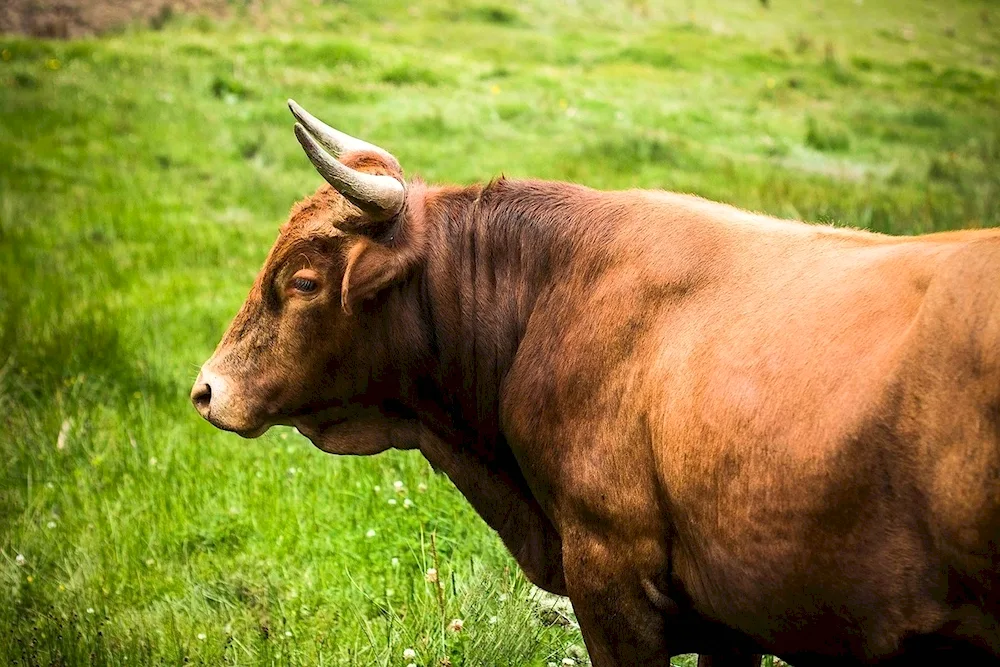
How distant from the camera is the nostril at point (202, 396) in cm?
402

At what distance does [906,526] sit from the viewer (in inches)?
97.0

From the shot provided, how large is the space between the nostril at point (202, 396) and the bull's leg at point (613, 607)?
1.51 metres

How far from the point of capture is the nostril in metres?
4.02

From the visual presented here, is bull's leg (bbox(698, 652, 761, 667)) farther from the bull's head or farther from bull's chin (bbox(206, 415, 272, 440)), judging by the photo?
bull's chin (bbox(206, 415, 272, 440))

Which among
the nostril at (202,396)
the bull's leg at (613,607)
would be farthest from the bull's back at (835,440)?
the nostril at (202,396)

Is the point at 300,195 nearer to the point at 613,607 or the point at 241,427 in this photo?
the point at 241,427

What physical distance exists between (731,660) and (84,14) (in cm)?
1793

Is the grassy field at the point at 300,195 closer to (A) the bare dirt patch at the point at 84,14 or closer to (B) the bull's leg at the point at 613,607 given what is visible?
(A) the bare dirt patch at the point at 84,14

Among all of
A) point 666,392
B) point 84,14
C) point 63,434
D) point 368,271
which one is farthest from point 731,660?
point 84,14

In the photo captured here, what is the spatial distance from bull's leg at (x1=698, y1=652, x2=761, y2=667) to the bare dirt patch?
17.3 meters

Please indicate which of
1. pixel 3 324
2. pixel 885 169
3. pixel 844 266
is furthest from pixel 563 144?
pixel 844 266

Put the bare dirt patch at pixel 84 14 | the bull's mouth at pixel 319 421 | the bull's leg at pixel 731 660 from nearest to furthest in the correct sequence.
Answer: the bull's leg at pixel 731 660 → the bull's mouth at pixel 319 421 → the bare dirt patch at pixel 84 14

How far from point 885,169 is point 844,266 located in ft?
35.9

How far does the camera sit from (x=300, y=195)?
37.1ft
